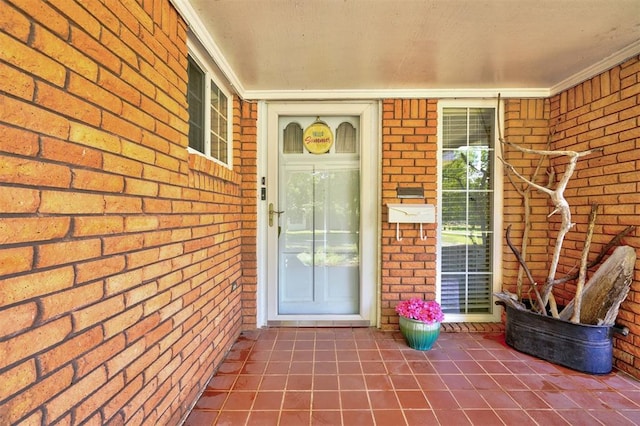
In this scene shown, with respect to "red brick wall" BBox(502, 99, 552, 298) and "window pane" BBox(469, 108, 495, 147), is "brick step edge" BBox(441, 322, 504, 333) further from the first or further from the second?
"window pane" BBox(469, 108, 495, 147)

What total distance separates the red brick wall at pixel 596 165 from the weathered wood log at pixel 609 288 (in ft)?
0.30

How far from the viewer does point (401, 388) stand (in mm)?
1949

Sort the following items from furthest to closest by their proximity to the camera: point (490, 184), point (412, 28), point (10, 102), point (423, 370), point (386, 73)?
point (490, 184), point (386, 73), point (423, 370), point (412, 28), point (10, 102)

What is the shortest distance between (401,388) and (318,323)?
46.2 inches

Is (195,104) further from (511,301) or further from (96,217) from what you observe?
(511,301)

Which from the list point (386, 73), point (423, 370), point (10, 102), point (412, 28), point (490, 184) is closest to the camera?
point (10, 102)

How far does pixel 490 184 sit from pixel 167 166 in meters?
2.96

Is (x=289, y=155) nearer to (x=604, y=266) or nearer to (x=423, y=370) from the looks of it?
(x=423, y=370)

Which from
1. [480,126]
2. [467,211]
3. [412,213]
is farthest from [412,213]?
[480,126]

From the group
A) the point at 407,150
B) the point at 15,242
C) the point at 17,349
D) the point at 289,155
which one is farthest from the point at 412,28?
the point at 17,349

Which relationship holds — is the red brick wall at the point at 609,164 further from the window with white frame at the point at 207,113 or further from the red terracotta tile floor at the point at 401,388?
the window with white frame at the point at 207,113

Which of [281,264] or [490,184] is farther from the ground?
[490,184]

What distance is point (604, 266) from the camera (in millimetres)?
2223


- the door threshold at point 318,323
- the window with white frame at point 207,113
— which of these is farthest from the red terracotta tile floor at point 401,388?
the window with white frame at point 207,113
